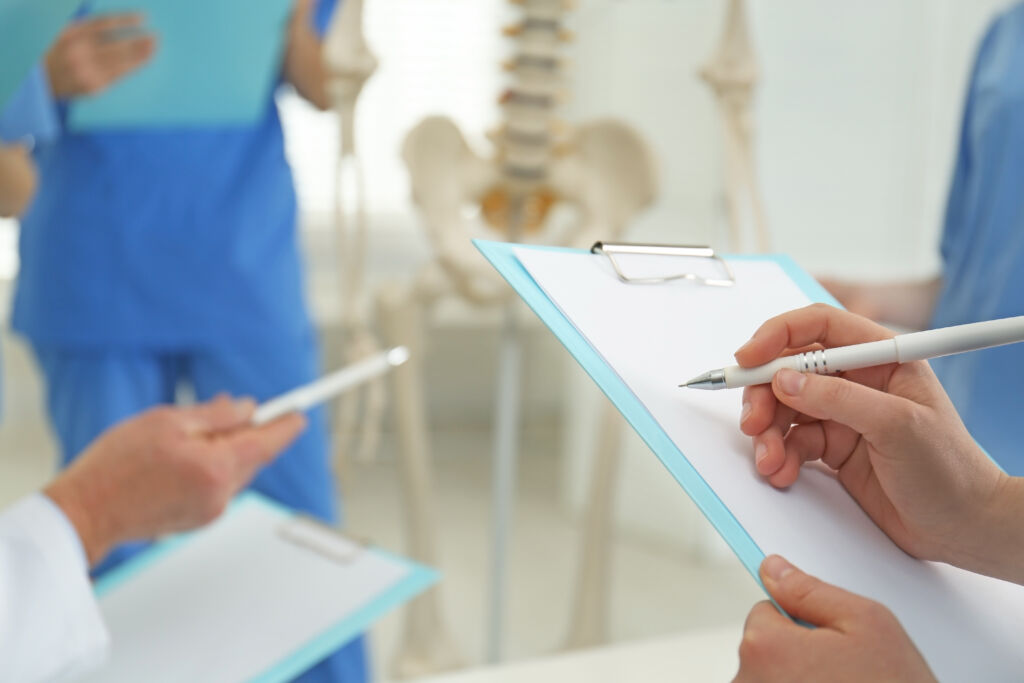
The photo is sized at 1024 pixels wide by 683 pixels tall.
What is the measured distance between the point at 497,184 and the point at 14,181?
0.57 m


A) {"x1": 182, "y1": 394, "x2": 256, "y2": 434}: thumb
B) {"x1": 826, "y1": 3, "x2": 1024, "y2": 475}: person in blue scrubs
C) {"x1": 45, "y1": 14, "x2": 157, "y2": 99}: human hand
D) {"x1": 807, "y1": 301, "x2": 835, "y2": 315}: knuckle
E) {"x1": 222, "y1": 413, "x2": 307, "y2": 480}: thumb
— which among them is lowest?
{"x1": 222, "y1": 413, "x2": 307, "y2": 480}: thumb

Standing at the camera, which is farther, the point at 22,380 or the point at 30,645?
the point at 22,380


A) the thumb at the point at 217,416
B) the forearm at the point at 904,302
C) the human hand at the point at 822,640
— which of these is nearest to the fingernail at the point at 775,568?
the human hand at the point at 822,640

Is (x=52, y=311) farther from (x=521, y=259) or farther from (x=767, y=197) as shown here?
(x=767, y=197)

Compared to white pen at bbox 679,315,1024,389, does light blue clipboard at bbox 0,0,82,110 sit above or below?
above

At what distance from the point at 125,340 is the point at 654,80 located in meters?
1.14

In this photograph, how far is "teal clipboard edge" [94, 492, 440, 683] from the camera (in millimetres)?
523

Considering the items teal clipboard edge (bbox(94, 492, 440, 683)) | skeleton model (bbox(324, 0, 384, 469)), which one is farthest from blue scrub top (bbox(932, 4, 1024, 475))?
skeleton model (bbox(324, 0, 384, 469))

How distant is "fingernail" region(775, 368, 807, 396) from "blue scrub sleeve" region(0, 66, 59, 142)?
2.44ft

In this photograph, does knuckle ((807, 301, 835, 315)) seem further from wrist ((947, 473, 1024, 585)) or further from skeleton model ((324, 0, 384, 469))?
skeleton model ((324, 0, 384, 469))

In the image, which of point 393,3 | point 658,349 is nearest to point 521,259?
point 658,349

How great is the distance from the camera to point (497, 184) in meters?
1.23

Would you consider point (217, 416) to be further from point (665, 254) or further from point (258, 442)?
point (665, 254)

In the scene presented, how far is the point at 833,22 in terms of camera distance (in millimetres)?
1590
